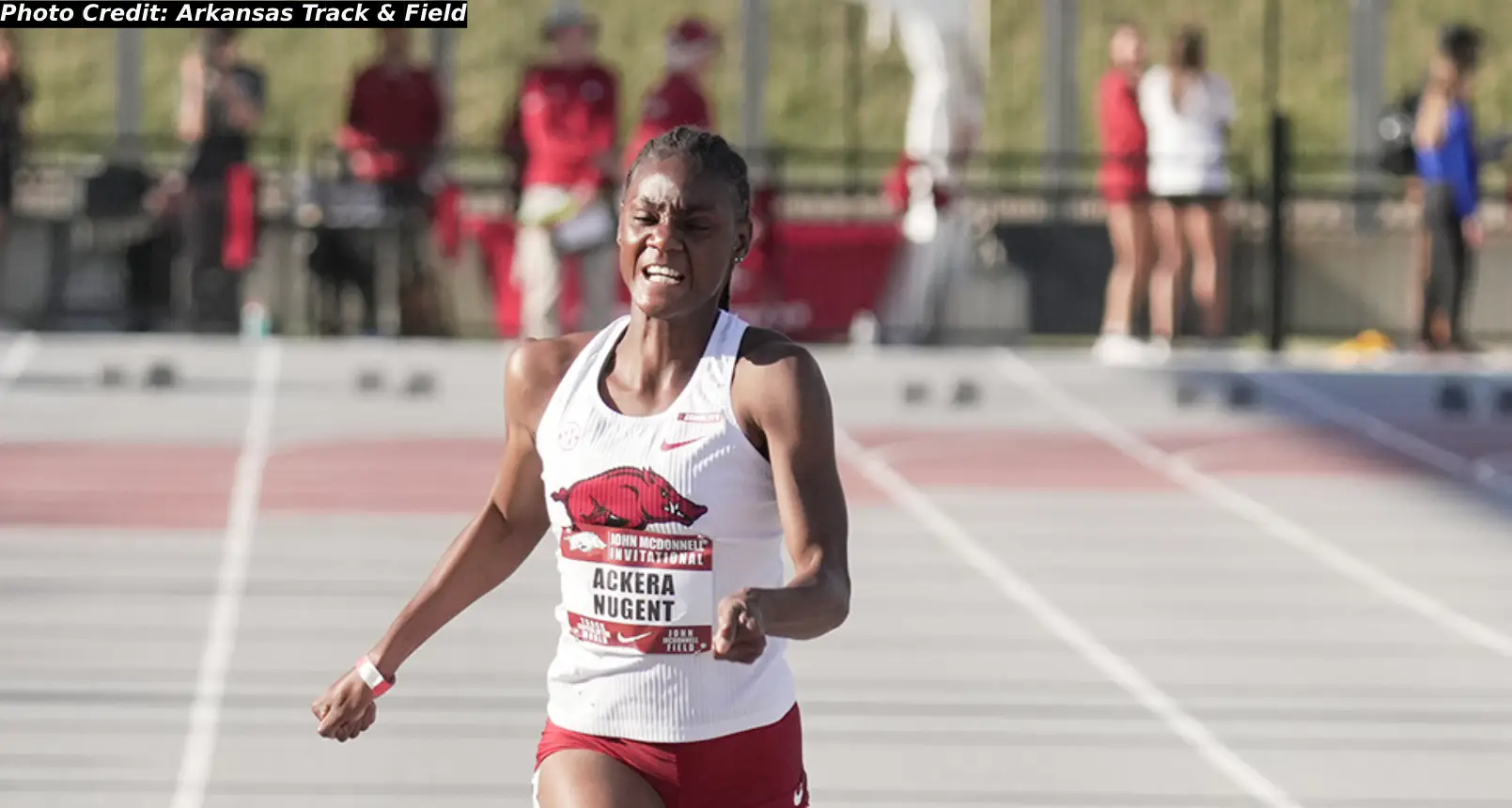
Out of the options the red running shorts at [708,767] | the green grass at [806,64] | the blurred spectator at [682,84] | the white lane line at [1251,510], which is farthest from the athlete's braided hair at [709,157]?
the green grass at [806,64]

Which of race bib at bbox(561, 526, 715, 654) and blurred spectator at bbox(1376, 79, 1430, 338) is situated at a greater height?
race bib at bbox(561, 526, 715, 654)

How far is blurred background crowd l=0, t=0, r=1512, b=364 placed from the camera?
64.0 feet

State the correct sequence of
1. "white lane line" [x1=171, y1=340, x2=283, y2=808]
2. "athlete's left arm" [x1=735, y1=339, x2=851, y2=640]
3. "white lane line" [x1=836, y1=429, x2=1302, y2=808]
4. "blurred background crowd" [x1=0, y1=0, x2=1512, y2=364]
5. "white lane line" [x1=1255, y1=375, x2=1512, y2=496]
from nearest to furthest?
"athlete's left arm" [x1=735, y1=339, x2=851, y2=640], "white lane line" [x1=171, y1=340, x2=283, y2=808], "white lane line" [x1=836, y1=429, x2=1302, y2=808], "white lane line" [x1=1255, y1=375, x2=1512, y2=496], "blurred background crowd" [x1=0, y1=0, x2=1512, y2=364]

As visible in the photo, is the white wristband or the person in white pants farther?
the person in white pants

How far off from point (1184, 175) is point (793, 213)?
310cm

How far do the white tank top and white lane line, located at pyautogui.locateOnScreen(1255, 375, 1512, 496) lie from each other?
10624 mm

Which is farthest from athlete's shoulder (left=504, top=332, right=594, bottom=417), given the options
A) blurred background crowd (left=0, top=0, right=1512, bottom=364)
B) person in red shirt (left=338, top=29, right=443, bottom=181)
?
person in red shirt (left=338, top=29, right=443, bottom=181)

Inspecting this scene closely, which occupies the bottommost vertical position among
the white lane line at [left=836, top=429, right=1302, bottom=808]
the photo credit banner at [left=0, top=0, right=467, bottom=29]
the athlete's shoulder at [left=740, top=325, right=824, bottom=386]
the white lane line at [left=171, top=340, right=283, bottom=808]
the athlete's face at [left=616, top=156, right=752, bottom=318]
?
the white lane line at [left=836, top=429, right=1302, bottom=808]

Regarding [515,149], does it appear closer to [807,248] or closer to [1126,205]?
[807,248]

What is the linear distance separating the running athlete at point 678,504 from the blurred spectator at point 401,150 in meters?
14.8

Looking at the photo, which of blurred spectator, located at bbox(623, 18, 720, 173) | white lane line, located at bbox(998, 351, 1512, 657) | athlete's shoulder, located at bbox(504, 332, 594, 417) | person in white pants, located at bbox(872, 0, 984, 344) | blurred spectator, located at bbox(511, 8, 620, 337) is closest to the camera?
athlete's shoulder, located at bbox(504, 332, 594, 417)

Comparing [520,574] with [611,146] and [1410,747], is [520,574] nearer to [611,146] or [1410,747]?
[1410,747]

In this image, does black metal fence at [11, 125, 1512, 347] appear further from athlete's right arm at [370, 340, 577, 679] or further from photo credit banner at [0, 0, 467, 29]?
athlete's right arm at [370, 340, 577, 679]

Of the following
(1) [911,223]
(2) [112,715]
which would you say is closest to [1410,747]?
(2) [112,715]
